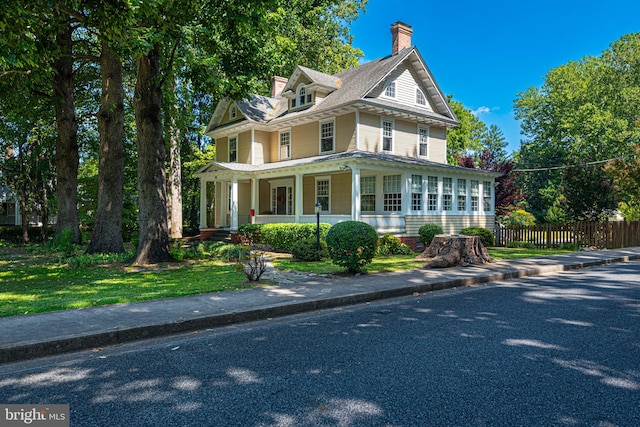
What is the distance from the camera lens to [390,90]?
21906 millimetres

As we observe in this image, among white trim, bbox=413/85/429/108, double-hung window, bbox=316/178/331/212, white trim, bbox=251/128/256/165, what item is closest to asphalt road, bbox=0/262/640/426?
double-hung window, bbox=316/178/331/212

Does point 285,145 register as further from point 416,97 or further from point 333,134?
point 416,97

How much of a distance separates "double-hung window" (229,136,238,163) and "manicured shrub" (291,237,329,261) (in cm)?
1295

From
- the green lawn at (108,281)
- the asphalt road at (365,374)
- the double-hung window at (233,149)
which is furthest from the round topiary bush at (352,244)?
the double-hung window at (233,149)

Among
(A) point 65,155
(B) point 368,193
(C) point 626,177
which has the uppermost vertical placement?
(A) point 65,155

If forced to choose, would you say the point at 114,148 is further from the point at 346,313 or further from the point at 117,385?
the point at 117,385

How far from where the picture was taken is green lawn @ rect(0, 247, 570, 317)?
24.1ft

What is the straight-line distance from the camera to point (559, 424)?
311cm

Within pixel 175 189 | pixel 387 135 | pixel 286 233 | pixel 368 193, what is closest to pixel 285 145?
pixel 368 193

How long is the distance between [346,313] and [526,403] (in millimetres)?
3794

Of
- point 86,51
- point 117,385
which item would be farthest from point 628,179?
point 86,51

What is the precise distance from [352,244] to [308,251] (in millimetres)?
4564

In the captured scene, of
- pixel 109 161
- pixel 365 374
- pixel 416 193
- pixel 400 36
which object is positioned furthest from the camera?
pixel 400 36

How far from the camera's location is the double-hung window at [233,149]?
2636cm
